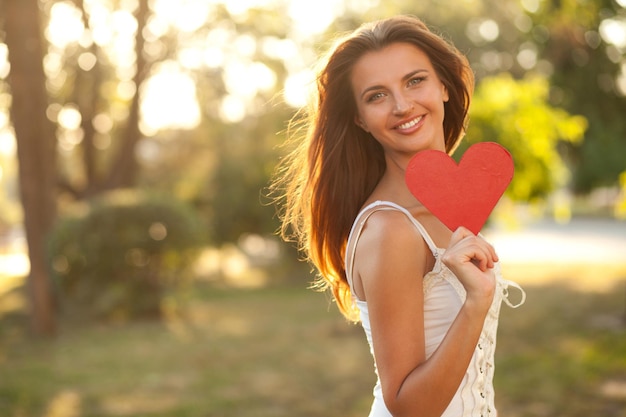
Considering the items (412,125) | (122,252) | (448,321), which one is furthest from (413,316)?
(122,252)

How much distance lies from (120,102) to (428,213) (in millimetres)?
20274

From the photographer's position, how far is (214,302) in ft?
51.0

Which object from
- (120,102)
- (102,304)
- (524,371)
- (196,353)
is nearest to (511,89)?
(524,371)

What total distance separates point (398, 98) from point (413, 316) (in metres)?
0.56

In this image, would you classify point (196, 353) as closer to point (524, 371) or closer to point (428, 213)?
point (524, 371)

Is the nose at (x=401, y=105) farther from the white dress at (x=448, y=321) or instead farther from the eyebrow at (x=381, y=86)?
the white dress at (x=448, y=321)

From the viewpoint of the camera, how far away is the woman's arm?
167cm

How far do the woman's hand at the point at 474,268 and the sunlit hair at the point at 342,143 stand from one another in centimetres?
44

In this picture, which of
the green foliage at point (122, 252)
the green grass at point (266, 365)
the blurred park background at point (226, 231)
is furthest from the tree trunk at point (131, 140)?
the green grass at point (266, 365)

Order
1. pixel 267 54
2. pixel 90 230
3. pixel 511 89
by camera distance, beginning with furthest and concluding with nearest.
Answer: pixel 267 54 → pixel 90 230 → pixel 511 89

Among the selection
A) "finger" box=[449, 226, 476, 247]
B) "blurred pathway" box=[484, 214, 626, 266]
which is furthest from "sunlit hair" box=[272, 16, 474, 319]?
"blurred pathway" box=[484, 214, 626, 266]

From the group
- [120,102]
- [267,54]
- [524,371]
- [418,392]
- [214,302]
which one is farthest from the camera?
[120,102]

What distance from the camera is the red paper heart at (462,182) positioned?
184cm

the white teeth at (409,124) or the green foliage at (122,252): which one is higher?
the green foliage at (122,252)
